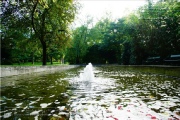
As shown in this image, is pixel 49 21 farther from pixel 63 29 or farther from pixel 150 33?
pixel 150 33

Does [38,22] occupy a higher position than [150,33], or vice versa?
[38,22]

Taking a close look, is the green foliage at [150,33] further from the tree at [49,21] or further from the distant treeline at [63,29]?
the tree at [49,21]

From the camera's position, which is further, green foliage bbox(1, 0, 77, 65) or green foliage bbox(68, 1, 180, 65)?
green foliage bbox(1, 0, 77, 65)

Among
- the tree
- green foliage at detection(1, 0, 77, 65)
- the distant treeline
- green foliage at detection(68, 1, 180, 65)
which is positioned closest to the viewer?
green foliage at detection(68, 1, 180, 65)

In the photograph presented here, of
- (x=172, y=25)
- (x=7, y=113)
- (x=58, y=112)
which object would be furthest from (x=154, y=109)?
(x=172, y=25)

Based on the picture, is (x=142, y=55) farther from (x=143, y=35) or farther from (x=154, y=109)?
(x=154, y=109)

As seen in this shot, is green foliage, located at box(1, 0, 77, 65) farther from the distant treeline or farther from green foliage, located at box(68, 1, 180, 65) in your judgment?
green foliage, located at box(68, 1, 180, 65)

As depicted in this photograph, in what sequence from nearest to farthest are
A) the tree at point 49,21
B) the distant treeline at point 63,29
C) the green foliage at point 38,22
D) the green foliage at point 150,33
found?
the green foliage at point 150,33 < the distant treeline at point 63,29 < the green foliage at point 38,22 < the tree at point 49,21

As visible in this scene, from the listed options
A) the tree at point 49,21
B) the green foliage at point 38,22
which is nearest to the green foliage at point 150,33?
the green foliage at point 38,22

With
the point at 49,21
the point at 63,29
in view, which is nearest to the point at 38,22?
the point at 49,21

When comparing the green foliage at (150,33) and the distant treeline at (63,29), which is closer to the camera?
the green foliage at (150,33)

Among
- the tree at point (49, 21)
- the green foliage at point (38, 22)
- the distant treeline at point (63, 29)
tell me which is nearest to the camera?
the distant treeline at point (63, 29)

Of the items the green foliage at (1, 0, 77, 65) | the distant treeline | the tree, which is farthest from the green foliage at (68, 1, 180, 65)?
the tree

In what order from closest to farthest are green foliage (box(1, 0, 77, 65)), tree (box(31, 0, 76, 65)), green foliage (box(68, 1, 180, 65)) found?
green foliage (box(68, 1, 180, 65))
green foliage (box(1, 0, 77, 65))
tree (box(31, 0, 76, 65))
